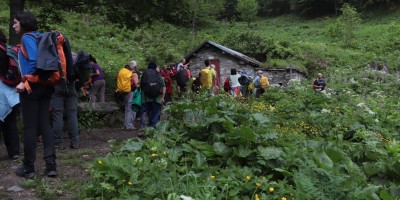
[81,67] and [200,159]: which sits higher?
[81,67]

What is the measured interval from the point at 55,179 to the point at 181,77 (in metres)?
8.82

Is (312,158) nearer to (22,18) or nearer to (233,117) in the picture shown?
(233,117)

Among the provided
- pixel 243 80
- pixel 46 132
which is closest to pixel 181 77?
pixel 243 80

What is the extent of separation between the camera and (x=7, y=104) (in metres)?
5.98

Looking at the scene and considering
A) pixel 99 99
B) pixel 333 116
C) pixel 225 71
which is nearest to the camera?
pixel 333 116

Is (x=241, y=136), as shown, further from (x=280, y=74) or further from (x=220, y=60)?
(x=280, y=74)

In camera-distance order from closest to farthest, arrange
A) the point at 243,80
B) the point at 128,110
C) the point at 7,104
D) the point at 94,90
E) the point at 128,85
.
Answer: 1. the point at 7,104
2. the point at 128,85
3. the point at 128,110
4. the point at 94,90
5. the point at 243,80

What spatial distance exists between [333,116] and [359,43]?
112 ft

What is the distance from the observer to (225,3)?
259 ft

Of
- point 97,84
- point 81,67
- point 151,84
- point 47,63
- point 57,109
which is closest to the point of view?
point 47,63

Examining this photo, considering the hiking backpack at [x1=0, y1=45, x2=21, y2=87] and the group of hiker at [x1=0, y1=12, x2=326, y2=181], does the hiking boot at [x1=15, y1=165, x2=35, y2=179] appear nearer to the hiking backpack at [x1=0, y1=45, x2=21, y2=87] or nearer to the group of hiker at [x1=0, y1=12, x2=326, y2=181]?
the group of hiker at [x1=0, y1=12, x2=326, y2=181]

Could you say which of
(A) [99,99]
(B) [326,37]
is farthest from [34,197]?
(B) [326,37]

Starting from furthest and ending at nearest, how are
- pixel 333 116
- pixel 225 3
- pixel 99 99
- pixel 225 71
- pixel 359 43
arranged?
pixel 225 3 < pixel 359 43 < pixel 225 71 < pixel 99 99 < pixel 333 116

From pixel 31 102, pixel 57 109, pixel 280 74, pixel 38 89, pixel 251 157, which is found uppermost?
pixel 38 89
